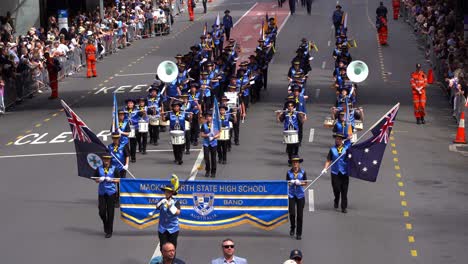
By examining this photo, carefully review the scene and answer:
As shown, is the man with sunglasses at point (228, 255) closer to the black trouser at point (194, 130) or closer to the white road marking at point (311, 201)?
the white road marking at point (311, 201)

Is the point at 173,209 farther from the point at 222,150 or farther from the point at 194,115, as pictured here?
the point at 194,115

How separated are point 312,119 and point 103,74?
607 inches

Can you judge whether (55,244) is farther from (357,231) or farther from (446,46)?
(446,46)

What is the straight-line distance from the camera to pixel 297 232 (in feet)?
81.7

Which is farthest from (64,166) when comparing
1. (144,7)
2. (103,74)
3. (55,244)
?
(144,7)

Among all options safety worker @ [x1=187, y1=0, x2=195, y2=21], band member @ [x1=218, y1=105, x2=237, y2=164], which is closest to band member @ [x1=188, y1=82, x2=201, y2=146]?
band member @ [x1=218, y1=105, x2=237, y2=164]

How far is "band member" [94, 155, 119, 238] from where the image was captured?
24.9 meters

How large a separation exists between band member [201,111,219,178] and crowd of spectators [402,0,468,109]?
10572mm

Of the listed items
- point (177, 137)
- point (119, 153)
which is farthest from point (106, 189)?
point (177, 137)

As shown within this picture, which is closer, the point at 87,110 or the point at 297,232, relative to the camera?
the point at 297,232

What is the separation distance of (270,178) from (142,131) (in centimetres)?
502

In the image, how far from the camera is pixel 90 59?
51812 millimetres

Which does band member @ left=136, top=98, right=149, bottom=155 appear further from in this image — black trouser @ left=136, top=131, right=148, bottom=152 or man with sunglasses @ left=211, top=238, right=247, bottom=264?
man with sunglasses @ left=211, top=238, right=247, bottom=264

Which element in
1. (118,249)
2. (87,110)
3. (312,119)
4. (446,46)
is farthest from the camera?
(446,46)
